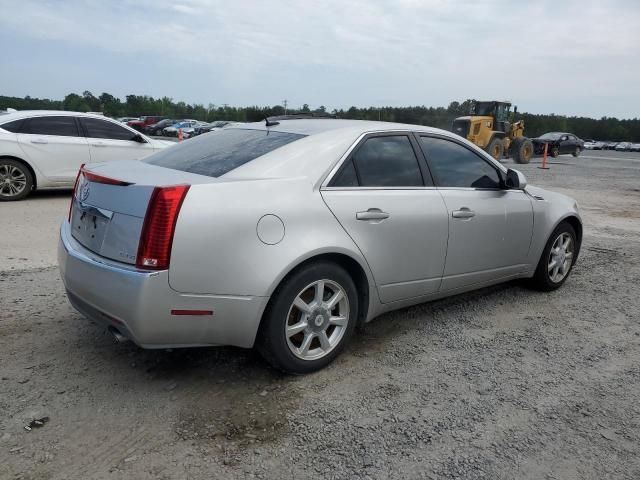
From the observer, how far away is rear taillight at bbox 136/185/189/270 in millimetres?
2727

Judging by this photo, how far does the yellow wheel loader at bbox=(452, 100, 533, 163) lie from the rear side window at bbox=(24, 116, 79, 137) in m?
15.9

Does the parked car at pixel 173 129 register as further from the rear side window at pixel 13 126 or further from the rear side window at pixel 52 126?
the rear side window at pixel 13 126

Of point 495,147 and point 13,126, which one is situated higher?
point 13,126

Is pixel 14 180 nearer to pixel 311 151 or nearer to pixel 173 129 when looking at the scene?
pixel 311 151

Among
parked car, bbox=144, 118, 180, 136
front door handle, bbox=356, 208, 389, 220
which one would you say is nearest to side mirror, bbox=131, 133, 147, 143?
front door handle, bbox=356, 208, 389, 220

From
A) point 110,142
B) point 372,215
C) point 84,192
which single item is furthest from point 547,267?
point 110,142

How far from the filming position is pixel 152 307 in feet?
8.98

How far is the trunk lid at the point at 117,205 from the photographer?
2.82 metres

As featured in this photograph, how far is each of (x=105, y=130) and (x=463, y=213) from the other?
7.95 metres

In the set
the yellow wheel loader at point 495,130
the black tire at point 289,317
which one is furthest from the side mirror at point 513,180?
the yellow wheel loader at point 495,130

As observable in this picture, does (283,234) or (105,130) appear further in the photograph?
(105,130)

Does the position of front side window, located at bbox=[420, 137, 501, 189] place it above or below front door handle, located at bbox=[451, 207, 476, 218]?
above

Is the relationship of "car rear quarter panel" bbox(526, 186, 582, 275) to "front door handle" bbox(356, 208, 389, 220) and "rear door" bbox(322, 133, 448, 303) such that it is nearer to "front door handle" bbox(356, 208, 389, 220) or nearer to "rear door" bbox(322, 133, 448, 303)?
"rear door" bbox(322, 133, 448, 303)

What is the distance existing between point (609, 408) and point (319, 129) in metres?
2.44
